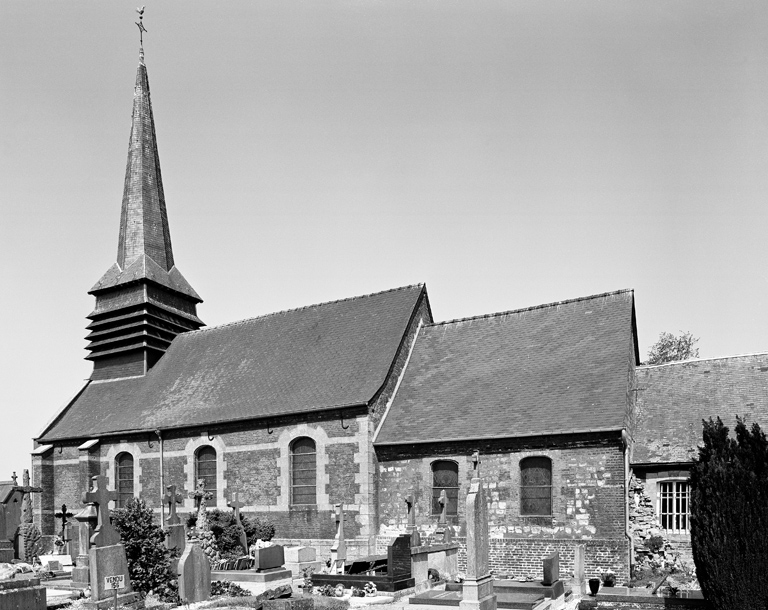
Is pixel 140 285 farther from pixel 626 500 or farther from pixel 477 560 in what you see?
pixel 477 560

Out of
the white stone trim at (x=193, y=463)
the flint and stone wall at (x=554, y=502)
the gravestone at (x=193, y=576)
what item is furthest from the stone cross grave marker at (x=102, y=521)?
the white stone trim at (x=193, y=463)

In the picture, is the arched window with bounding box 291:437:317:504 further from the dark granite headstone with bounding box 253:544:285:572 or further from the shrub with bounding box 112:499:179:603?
the shrub with bounding box 112:499:179:603

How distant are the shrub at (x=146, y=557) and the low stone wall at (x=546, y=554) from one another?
24.5 ft

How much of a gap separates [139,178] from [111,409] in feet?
34.2

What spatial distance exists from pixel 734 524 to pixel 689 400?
32.2ft

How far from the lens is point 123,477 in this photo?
2859cm

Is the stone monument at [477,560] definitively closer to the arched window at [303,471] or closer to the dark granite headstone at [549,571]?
the dark granite headstone at [549,571]

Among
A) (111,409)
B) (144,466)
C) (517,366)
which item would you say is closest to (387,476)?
(517,366)

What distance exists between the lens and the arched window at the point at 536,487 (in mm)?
19750

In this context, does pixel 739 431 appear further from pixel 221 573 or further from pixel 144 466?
pixel 144 466

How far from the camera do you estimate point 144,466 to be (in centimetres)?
2759

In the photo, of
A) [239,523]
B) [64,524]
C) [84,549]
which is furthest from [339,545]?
[64,524]

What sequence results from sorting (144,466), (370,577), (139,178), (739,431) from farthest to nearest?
(139,178)
(144,466)
(370,577)
(739,431)

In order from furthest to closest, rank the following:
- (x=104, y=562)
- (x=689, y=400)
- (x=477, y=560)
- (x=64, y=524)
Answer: (x=64, y=524) < (x=689, y=400) < (x=104, y=562) < (x=477, y=560)
